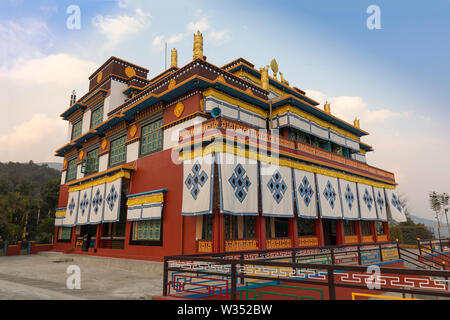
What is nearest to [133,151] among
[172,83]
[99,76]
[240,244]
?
[172,83]

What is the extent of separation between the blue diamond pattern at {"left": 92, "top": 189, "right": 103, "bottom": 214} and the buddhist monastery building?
66 mm

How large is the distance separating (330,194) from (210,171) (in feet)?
28.4

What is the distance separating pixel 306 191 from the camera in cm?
1548

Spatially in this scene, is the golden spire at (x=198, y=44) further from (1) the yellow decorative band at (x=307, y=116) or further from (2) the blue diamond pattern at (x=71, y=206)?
(2) the blue diamond pattern at (x=71, y=206)

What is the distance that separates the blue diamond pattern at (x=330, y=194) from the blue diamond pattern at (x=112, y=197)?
11858 millimetres

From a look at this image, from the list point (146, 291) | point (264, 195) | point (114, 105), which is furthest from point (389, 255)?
point (114, 105)

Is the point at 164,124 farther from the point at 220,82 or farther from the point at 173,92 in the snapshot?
the point at 220,82

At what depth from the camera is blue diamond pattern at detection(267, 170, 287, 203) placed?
1348cm

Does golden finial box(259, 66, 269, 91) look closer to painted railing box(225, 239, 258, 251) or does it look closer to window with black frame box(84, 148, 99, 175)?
painted railing box(225, 239, 258, 251)

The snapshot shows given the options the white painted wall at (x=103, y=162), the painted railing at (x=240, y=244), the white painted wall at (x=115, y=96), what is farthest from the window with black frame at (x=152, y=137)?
the painted railing at (x=240, y=244)

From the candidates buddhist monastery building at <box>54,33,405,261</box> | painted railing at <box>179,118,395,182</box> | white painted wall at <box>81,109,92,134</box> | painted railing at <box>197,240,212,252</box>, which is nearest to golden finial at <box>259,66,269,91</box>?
buddhist monastery building at <box>54,33,405,261</box>

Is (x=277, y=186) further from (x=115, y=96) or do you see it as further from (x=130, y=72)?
(x=130, y=72)

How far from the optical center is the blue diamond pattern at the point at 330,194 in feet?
55.1

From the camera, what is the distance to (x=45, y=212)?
41.0m
